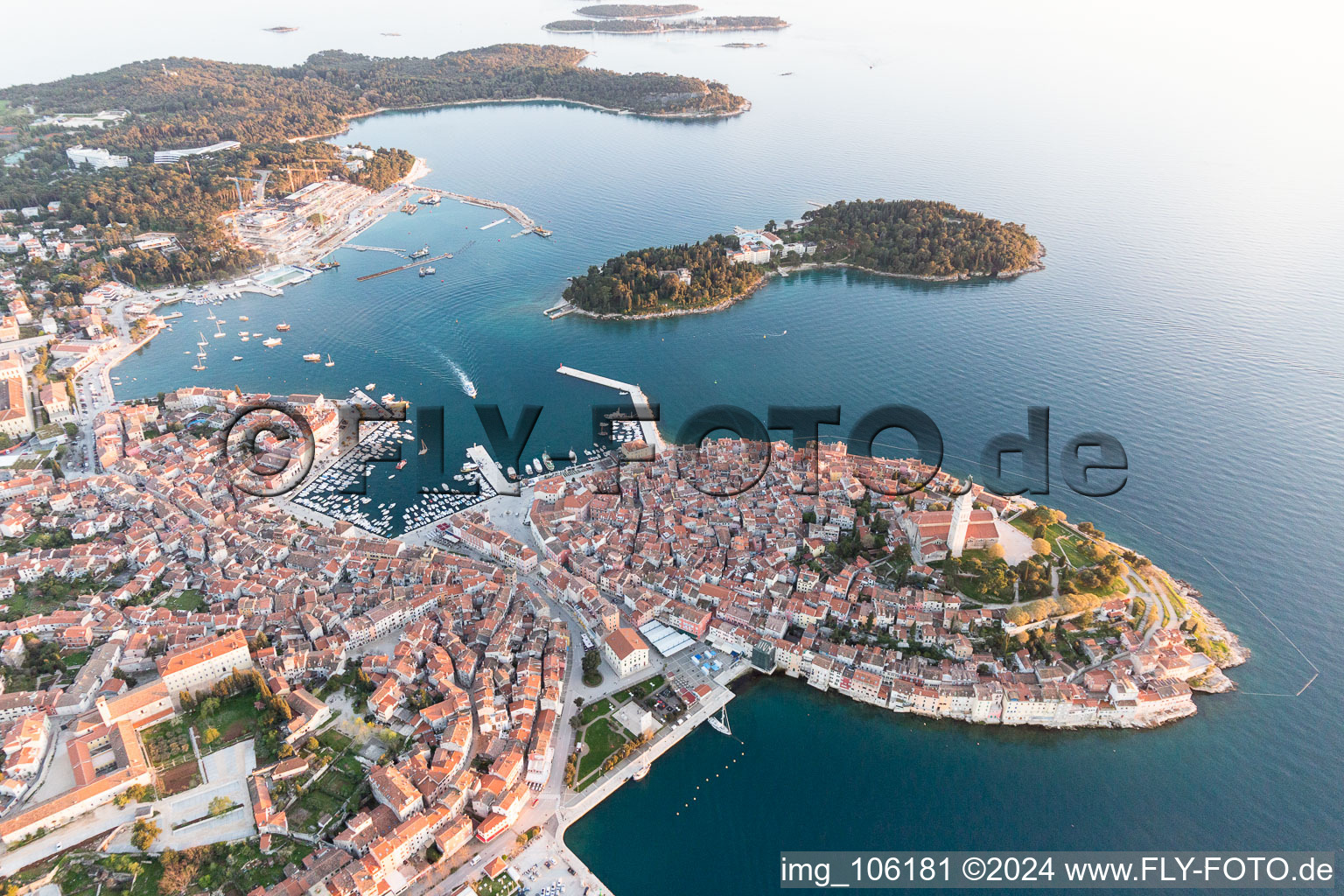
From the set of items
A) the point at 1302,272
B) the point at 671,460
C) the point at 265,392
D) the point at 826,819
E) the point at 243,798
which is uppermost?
the point at 1302,272

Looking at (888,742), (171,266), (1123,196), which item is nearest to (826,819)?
(888,742)

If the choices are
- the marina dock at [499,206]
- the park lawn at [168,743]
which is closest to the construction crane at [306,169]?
the marina dock at [499,206]

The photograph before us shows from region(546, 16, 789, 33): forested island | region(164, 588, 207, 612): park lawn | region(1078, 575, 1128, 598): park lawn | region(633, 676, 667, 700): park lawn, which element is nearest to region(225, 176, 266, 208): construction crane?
region(164, 588, 207, 612): park lawn

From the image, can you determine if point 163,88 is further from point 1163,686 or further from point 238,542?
point 1163,686

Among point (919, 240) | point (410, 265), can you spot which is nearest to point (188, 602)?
point (410, 265)

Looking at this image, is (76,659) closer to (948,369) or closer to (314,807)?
(314,807)

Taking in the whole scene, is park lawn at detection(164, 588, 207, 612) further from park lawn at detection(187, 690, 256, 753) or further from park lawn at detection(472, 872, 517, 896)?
park lawn at detection(472, 872, 517, 896)
